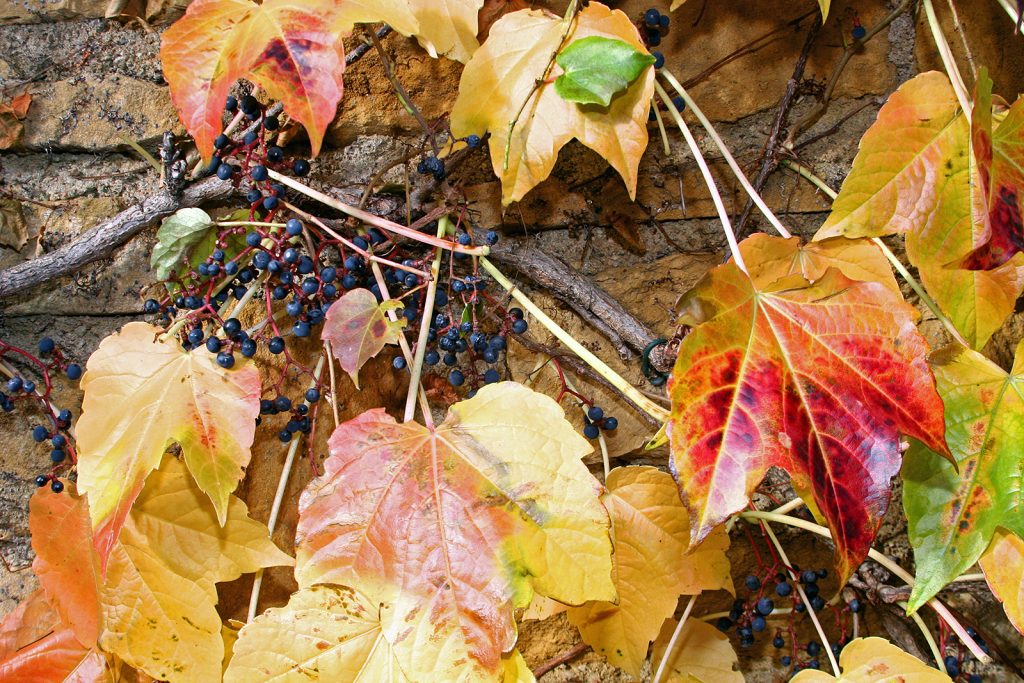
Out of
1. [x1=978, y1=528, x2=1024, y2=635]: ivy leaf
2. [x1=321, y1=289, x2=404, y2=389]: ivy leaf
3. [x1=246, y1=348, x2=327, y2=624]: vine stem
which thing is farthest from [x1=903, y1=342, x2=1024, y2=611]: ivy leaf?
[x1=246, y1=348, x2=327, y2=624]: vine stem

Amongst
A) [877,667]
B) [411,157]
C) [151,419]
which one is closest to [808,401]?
[877,667]

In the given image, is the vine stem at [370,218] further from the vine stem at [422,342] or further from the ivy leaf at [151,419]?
the ivy leaf at [151,419]

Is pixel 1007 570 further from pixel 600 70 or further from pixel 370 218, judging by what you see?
pixel 370 218

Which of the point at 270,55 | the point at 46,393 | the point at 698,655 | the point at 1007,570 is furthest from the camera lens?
the point at 698,655

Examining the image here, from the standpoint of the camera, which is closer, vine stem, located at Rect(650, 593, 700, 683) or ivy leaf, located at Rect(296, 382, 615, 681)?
ivy leaf, located at Rect(296, 382, 615, 681)

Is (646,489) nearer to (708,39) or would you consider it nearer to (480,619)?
(480,619)

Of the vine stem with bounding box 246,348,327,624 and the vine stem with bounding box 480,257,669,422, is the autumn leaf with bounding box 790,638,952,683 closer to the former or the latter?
the vine stem with bounding box 480,257,669,422
